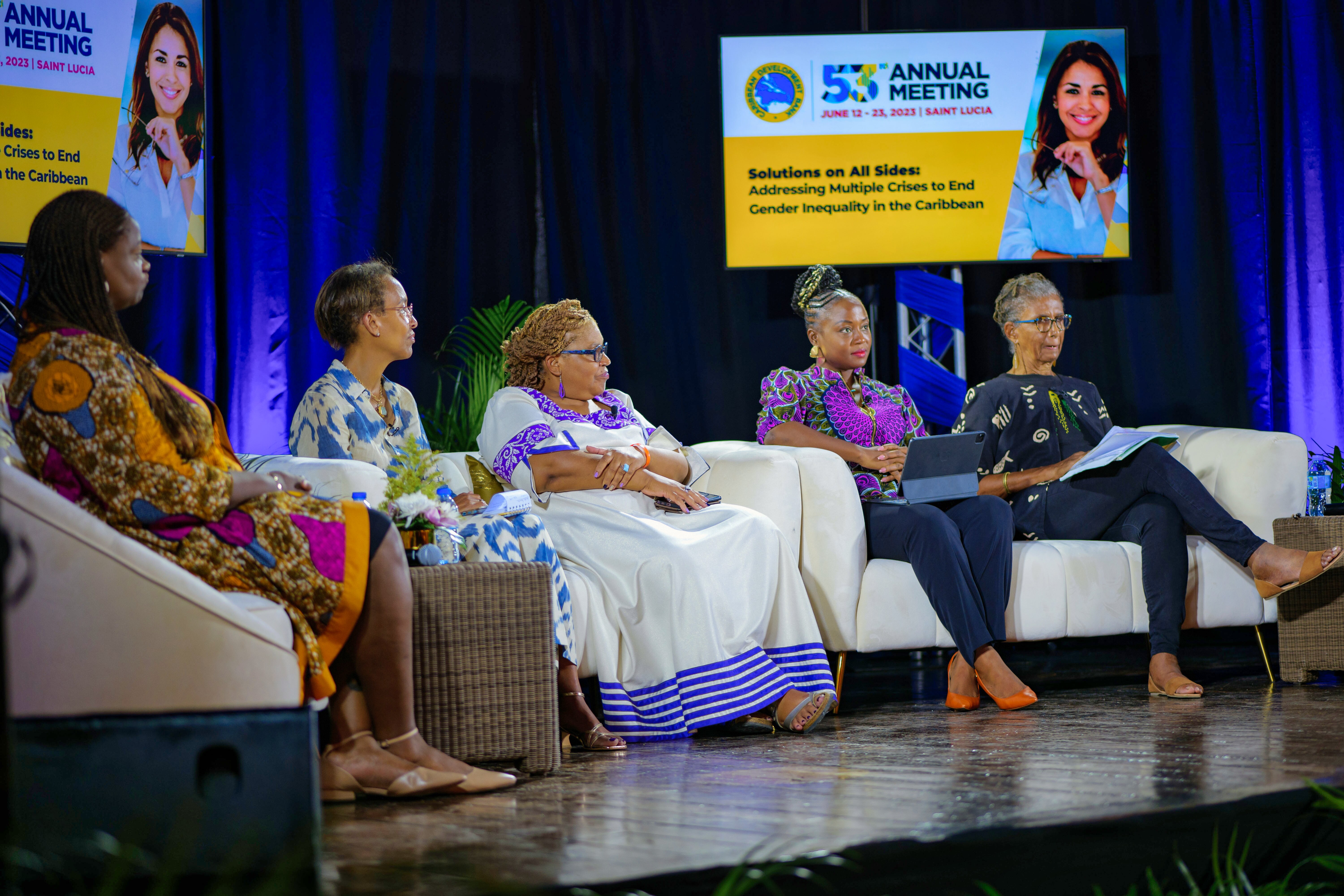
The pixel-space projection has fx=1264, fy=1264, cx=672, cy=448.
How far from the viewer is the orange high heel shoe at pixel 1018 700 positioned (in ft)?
10.2

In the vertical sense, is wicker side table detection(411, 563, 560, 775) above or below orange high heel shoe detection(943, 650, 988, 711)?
above

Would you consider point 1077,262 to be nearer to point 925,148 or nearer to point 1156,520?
point 925,148

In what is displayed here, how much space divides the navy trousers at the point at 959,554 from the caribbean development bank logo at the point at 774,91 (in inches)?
72.2

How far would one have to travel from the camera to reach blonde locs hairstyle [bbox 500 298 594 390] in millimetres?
3203

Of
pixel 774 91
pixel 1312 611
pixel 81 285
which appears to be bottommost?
pixel 1312 611

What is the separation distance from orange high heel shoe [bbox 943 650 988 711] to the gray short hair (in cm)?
114

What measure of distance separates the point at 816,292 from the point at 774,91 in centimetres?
112

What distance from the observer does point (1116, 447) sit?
3428mm

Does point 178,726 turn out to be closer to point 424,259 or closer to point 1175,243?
point 424,259

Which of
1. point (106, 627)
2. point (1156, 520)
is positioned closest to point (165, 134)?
point (106, 627)

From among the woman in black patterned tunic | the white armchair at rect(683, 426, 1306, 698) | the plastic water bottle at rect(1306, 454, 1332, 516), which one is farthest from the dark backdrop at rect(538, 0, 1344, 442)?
the white armchair at rect(683, 426, 1306, 698)

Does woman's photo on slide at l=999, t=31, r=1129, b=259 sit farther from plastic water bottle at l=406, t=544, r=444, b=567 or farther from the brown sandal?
plastic water bottle at l=406, t=544, r=444, b=567

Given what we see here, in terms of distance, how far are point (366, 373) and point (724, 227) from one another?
6.41 feet

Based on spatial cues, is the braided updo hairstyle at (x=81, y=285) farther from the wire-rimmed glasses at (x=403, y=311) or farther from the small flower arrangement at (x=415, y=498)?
the wire-rimmed glasses at (x=403, y=311)
